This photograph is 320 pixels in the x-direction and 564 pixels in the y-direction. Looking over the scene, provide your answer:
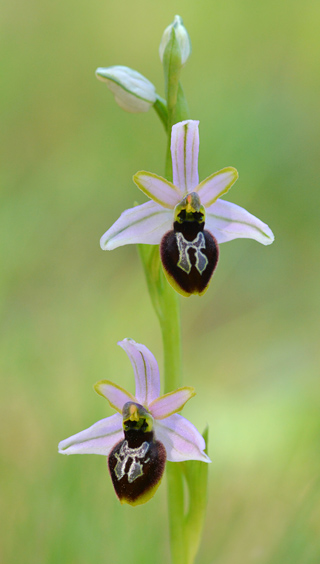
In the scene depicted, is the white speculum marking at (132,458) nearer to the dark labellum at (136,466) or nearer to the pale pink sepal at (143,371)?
the dark labellum at (136,466)

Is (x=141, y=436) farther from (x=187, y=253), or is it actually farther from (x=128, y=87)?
(x=128, y=87)

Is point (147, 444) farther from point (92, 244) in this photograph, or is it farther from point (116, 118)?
point (116, 118)

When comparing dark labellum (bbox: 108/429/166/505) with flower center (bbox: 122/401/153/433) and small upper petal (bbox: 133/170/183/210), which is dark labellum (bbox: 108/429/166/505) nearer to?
flower center (bbox: 122/401/153/433)

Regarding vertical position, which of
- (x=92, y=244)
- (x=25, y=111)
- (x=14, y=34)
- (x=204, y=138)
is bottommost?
(x=92, y=244)

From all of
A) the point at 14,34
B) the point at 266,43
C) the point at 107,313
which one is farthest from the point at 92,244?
the point at 266,43

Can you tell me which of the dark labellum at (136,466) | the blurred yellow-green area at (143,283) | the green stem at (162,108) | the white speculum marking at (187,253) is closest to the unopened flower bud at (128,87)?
the green stem at (162,108)

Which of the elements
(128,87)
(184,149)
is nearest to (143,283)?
(128,87)
